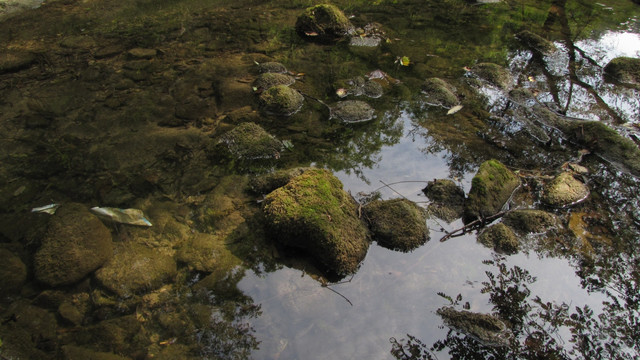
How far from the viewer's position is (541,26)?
31.8ft

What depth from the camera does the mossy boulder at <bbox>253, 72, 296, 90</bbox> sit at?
21.4 feet

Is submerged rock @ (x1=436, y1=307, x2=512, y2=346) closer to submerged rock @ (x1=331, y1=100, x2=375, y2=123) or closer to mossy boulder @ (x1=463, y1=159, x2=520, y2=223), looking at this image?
mossy boulder @ (x1=463, y1=159, x2=520, y2=223)

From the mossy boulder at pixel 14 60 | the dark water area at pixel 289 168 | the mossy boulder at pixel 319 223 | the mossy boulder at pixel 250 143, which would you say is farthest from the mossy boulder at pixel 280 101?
the mossy boulder at pixel 14 60

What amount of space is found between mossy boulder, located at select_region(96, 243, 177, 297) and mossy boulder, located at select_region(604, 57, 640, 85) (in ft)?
28.9

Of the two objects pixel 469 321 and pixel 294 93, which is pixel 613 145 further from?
pixel 294 93

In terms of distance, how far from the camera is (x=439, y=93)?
652cm

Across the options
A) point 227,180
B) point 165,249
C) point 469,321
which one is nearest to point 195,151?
point 227,180

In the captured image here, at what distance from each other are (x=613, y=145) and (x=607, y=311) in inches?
120

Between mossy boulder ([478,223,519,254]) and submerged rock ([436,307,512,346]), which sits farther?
mossy boulder ([478,223,519,254])

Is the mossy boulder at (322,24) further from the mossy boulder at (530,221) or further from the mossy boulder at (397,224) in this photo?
the mossy boulder at (530,221)

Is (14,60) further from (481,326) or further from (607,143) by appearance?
(607,143)

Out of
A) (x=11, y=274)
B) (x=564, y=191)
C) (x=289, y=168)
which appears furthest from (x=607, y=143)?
(x=11, y=274)

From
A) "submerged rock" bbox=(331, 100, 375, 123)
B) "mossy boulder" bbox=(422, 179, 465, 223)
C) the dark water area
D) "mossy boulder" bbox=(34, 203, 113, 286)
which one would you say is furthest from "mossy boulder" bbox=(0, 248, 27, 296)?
"submerged rock" bbox=(331, 100, 375, 123)

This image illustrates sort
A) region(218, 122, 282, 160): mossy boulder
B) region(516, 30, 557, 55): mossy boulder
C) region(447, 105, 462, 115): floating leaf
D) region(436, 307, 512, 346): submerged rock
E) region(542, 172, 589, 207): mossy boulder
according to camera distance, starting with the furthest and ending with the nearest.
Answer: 1. region(516, 30, 557, 55): mossy boulder
2. region(447, 105, 462, 115): floating leaf
3. region(218, 122, 282, 160): mossy boulder
4. region(542, 172, 589, 207): mossy boulder
5. region(436, 307, 512, 346): submerged rock
